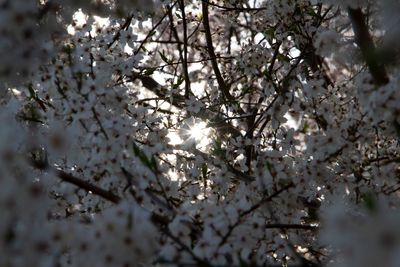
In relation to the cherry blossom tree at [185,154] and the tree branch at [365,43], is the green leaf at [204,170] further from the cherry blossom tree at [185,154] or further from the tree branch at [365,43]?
the tree branch at [365,43]

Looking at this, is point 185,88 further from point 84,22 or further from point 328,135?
point 328,135

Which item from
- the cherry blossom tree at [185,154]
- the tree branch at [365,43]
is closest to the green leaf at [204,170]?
the cherry blossom tree at [185,154]

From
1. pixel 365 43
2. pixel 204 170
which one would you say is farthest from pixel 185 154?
pixel 365 43

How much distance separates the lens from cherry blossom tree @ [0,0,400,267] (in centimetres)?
203

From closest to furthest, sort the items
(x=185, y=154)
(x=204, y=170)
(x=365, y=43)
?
(x=365, y=43)
(x=204, y=170)
(x=185, y=154)

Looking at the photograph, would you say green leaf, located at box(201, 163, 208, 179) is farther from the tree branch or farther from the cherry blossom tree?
→ the tree branch

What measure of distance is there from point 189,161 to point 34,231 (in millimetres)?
2803

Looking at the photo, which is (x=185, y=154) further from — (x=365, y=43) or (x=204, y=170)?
(x=365, y=43)

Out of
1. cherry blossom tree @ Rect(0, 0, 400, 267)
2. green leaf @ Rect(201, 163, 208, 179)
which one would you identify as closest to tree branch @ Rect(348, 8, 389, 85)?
cherry blossom tree @ Rect(0, 0, 400, 267)

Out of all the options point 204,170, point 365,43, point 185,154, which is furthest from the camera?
point 185,154

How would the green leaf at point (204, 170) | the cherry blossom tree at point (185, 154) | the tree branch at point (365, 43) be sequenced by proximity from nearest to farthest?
the cherry blossom tree at point (185, 154) < the tree branch at point (365, 43) < the green leaf at point (204, 170)

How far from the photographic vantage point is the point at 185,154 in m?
4.89

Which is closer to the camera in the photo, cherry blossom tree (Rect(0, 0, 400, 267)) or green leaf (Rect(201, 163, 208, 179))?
cherry blossom tree (Rect(0, 0, 400, 267))

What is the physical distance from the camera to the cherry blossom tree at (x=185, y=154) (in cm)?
203
